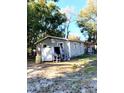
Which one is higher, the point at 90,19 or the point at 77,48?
the point at 90,19

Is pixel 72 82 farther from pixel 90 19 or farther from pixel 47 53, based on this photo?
pixel 90 19

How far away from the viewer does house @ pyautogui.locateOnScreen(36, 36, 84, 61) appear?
1932mm

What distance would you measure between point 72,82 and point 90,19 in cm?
48

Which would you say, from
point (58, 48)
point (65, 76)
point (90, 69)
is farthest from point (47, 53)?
point (90, 69)

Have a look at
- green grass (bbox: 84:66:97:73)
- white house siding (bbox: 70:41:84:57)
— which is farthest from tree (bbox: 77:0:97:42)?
green grass (bbox: 84:66:97:73)

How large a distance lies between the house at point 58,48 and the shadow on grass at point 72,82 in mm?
131

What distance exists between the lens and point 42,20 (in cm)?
196

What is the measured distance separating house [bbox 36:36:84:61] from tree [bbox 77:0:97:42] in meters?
0.10

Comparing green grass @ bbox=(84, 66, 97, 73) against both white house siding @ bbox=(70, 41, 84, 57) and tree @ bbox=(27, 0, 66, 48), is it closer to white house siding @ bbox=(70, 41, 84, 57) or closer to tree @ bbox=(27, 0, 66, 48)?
white house siding @ bbox=(70, 41, 84, 57)

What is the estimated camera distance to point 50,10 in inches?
77.4

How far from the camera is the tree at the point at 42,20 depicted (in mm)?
1945
